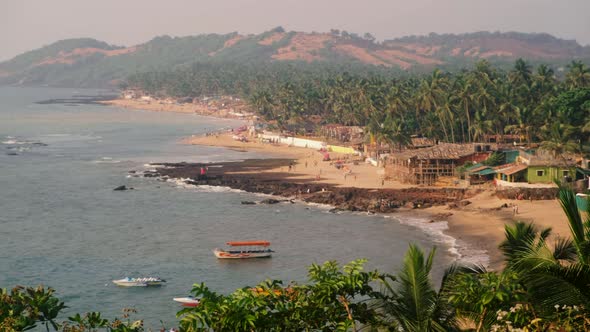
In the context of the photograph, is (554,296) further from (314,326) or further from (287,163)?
(287,163)

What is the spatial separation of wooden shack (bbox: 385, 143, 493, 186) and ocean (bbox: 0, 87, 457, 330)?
395 inches

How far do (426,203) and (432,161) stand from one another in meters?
8.59

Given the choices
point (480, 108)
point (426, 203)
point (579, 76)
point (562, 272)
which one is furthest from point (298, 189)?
point (562, 272)

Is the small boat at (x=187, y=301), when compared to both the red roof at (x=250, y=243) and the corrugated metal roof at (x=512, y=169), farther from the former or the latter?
the corrugated metal roof at (x=512, y=169)

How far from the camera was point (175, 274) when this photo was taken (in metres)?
43.4

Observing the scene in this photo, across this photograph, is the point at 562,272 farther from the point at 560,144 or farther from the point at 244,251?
the point at 560,144

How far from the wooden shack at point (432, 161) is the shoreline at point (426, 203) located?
3.77 ft

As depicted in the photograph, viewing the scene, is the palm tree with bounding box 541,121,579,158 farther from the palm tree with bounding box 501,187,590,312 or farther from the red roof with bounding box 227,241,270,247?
the palm tree with bounding box 501,187,590,312

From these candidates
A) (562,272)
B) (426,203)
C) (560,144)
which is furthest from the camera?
(426,203)

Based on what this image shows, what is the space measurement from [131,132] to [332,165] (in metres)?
57.3

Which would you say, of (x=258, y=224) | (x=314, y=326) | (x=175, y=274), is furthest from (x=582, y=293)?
(x=258, y=224)

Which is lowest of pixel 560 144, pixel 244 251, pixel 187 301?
pixel 187 301

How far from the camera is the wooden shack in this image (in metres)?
68.0

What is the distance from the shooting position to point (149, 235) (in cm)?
5391
